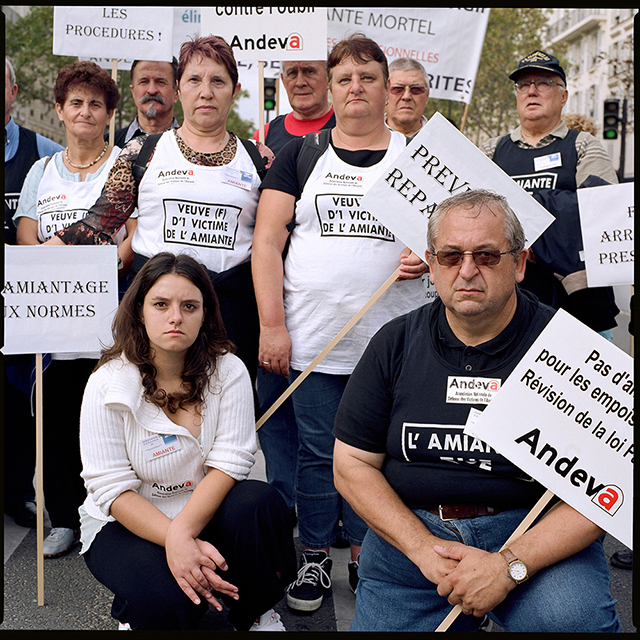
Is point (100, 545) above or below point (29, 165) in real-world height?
below

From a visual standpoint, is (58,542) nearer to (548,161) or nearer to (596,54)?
(548,161)

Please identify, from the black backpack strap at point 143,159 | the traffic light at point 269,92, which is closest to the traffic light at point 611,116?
the traffic light at point 269,92

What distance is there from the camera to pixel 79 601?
10.3 feet

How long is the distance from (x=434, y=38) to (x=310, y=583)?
3.98 metres

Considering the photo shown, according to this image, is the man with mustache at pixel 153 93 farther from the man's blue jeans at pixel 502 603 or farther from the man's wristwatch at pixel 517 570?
the man's wristwatch at pixel 517 570

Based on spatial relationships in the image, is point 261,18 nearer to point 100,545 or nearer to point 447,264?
point 447,264

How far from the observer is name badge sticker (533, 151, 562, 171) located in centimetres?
368

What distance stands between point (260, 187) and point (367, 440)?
1.40 metres

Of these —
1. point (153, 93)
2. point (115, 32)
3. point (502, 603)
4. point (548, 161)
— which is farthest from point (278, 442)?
point (115, 32)

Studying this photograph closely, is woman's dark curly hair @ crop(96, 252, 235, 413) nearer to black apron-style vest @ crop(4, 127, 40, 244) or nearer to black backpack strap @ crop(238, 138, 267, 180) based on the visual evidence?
black backpack strap @ crop(238, 138, 267, 180)

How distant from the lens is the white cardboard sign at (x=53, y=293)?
10.5 feet

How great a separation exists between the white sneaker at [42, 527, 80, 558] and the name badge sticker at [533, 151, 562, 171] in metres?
2.84
